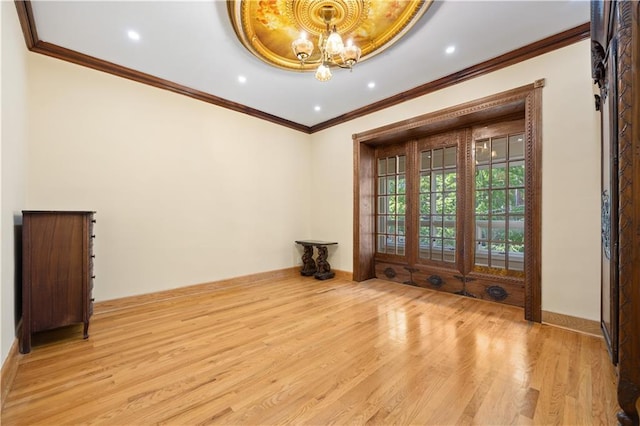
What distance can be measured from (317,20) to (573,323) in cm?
378

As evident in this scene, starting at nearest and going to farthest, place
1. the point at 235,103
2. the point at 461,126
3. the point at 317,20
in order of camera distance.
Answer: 1. the point at 317,20
2. the point at 461,126
3. the point at 235,103

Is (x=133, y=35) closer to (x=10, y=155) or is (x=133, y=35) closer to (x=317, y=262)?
(x=10, y=155)

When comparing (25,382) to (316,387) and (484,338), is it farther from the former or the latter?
(484,338)

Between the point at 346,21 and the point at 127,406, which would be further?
the point at 346,21

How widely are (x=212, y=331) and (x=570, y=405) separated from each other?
2.69m

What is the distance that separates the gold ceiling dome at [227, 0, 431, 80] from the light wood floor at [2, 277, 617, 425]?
2.57 m

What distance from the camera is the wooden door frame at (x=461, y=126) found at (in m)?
2.76

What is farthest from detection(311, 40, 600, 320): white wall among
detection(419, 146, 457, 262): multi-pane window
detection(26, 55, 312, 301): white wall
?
detection(26, 55, 312, 301): white wall

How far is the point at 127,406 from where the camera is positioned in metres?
1.53

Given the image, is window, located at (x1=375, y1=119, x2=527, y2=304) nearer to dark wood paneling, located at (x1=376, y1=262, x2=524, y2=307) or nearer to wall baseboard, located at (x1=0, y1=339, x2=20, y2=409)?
dark wood paneling, located at (x1=376, y1=262, x2=524, y2=307)

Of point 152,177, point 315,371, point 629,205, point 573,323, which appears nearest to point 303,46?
point 629,205

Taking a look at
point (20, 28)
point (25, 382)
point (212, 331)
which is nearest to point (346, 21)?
point (20, 28)

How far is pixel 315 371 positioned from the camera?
6.18 ft

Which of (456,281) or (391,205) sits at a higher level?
(391,205)
